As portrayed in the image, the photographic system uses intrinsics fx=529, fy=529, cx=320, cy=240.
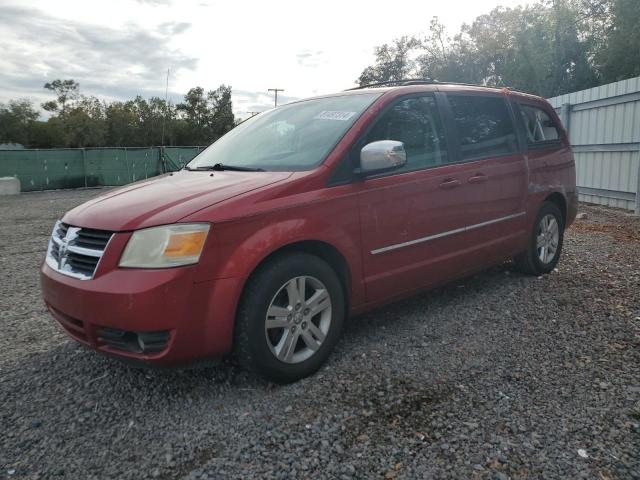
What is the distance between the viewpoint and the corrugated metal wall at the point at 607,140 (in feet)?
30.0

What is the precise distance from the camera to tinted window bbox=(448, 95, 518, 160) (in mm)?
4227

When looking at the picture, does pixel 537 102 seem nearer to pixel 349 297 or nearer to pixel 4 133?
pixel 349 297

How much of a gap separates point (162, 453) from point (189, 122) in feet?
209

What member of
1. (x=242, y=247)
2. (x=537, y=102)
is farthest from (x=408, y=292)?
(x=537, y=102)

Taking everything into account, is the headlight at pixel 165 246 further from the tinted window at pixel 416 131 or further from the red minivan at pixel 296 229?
the tinted window at pixel 416 131

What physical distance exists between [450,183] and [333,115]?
1.02 metres

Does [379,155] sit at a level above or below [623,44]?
below

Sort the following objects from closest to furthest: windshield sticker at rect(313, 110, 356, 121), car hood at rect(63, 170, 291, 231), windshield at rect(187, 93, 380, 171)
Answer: car hood at rect(63, 170, 291, 231)
windshield at rect(187, 93, 380, 171)
windshield sticker at rect(313, 110, 356, 121)

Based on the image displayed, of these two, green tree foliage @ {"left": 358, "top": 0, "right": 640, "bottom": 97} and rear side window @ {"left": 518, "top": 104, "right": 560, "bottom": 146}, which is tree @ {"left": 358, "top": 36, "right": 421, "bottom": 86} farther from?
rear side window @ {"left": 518, "top": 104, "right": 560, "bottom": 146}

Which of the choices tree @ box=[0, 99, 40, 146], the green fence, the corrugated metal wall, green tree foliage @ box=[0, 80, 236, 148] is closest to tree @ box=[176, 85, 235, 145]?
green tree foliage @ box=[0, 80, 236, 148]

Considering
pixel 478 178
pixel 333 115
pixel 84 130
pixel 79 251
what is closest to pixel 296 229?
pixel 333 115

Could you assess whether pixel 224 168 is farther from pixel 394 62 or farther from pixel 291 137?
pixel 394 62

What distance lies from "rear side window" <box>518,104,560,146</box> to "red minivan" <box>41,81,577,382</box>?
21 centimetres

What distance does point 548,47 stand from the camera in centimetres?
3841
